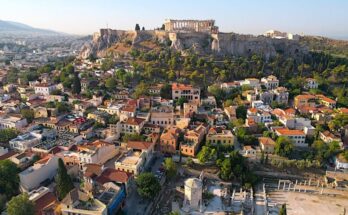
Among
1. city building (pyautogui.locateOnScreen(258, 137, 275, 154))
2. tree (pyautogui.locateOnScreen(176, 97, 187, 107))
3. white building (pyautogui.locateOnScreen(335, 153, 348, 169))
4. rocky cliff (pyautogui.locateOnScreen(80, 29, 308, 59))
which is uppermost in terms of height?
rocky cliff (pyautogui.locateOnScreen(80, 29, 308, 59))

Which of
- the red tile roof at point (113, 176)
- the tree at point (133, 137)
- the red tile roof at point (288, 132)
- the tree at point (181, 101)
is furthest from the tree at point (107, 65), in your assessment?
the red tile roof at point (113, 176)

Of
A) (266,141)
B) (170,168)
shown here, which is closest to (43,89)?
(170,168)

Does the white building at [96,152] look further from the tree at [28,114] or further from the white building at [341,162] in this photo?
the white building at [341,162]

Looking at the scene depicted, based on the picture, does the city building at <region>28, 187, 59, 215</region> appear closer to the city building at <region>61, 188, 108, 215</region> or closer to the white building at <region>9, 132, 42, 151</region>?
the city building at <region>61, 188, 108, 215</region>

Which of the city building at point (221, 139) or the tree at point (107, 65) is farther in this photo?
the tree at point (107, 65)

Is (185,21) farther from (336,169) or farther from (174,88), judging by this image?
(336,169)

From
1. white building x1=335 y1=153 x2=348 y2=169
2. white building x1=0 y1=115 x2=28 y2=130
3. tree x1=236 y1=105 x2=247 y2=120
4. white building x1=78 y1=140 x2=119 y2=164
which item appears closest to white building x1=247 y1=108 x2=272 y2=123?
tree x1=236 y1=105 x2=247 y2=120
